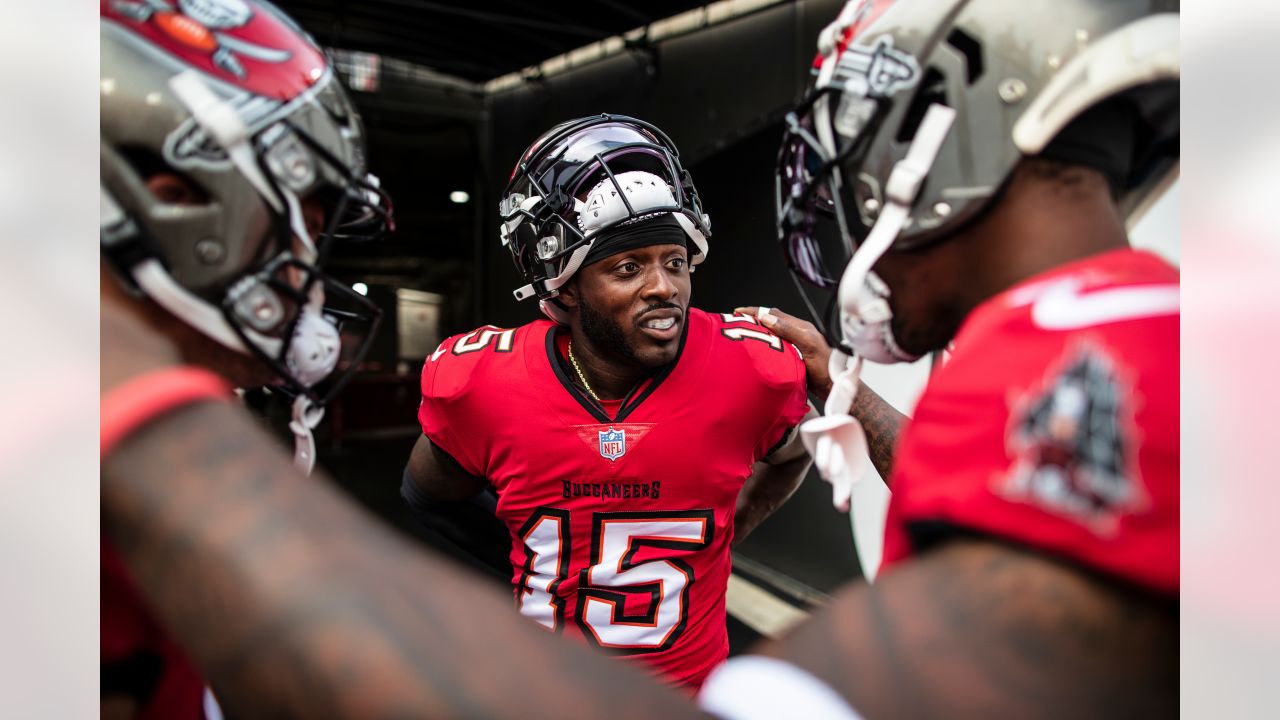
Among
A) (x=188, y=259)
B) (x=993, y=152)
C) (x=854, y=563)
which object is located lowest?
(x=854, y=563)

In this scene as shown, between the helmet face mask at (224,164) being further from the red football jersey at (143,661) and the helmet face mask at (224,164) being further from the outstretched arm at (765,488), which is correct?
the outstretched arm at (765,488)

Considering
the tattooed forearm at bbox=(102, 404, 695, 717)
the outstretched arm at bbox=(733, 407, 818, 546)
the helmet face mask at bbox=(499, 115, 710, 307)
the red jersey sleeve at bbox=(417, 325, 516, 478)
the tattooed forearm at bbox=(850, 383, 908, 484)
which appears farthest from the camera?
the outstretched arm at bbox=(733, 407, 818, 546)

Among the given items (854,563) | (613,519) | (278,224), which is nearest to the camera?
(278,224)

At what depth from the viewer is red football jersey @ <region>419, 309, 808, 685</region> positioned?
4.06 feet

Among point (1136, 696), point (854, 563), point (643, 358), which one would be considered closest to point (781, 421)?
point (643, 358)

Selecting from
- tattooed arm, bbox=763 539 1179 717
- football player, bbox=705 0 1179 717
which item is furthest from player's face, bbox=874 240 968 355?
tattooed arm, bbox=763 539 1179 717

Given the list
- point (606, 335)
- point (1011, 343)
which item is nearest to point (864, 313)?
point (1011, 343)

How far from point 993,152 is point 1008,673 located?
1.40 feet

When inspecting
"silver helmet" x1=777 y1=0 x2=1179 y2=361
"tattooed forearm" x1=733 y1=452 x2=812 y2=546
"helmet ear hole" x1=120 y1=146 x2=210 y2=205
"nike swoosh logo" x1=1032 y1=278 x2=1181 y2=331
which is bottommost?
"tattooed forearm" x1=733 y1=452 x2=812 y2=546

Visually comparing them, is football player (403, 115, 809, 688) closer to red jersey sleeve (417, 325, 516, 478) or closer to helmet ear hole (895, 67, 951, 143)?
red jersey sleeve (417, 325, 516, 478)

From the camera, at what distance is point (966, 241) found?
0.64 metres

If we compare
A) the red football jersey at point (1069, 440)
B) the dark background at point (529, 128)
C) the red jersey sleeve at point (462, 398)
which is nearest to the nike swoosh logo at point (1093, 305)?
the red football jersey at point (1069, 440)

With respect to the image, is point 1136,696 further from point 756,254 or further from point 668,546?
point 756,254

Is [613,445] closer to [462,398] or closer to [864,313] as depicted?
[462,398]
